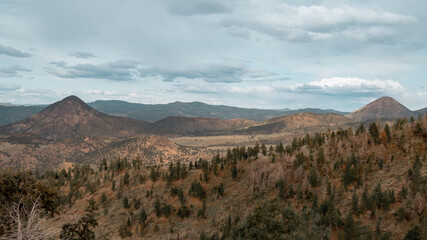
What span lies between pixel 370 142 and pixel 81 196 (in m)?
142

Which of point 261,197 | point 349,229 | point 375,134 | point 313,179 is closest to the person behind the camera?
point 349,229

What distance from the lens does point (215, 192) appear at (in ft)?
353

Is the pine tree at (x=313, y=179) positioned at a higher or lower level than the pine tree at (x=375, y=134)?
lower

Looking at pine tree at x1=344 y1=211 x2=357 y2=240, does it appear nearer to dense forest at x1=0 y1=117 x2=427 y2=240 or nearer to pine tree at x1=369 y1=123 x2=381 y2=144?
dense forest at x1=0 y1=117 x2=427 y2=240

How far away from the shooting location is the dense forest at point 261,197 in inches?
1220

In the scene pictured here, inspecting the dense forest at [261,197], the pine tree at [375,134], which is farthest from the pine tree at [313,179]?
the pine tree at [375,134]

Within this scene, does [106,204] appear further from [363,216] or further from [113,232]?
[363,216]

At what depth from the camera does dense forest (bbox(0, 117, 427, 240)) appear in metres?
31.0

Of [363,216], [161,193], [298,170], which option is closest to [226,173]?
[161,193]

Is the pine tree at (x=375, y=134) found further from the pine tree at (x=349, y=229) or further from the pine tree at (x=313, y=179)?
the pine tree at (x=349, y=229)

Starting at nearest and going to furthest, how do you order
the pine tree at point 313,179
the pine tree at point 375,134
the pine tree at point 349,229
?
the pine tree at point 349,229
the pine tree at point 313,179
the pine tree at point 375,134

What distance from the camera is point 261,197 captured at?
299ft

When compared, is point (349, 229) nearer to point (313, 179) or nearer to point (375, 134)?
point (313, 179)

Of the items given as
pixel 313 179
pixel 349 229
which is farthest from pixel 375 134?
pixel 349 229
